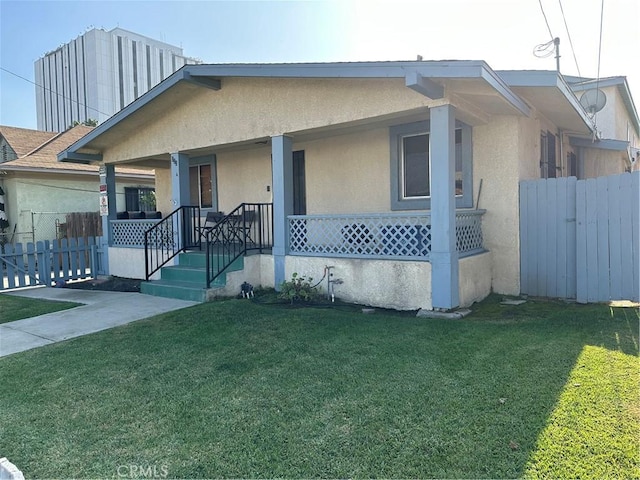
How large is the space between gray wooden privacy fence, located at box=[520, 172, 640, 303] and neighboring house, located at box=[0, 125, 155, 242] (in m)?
15.8

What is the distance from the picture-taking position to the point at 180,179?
394 inches

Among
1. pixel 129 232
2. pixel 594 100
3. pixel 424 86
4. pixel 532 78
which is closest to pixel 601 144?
pixel 594 100

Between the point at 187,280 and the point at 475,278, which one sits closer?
the point at 475,278

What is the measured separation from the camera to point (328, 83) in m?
7.31

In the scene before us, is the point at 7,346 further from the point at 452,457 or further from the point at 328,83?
the point at 328,83

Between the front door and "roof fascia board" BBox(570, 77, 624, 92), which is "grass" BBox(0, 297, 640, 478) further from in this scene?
"roof fascia board" BBox(570, 77, 624, 92)

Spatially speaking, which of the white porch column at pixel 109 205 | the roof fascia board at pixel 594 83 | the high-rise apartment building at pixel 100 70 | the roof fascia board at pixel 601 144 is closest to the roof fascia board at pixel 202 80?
the white porch column at pixel 109 205

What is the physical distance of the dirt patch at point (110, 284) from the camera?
32.7 feet

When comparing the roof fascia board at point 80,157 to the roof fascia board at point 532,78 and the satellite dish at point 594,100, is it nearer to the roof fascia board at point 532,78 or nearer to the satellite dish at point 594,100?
the roof fascia board at point 532,78

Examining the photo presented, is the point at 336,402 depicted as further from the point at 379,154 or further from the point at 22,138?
the point at 22,138

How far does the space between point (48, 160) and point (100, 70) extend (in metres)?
10.3

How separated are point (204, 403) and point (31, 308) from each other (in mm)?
6036

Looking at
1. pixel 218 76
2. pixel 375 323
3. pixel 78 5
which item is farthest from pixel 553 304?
pixel 78 5

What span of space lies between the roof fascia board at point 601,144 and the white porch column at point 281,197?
8.18 meters
